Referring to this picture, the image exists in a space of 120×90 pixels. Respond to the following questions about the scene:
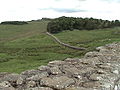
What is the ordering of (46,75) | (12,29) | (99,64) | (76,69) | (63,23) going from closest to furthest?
(46,75) < (76,69) < (99,64) < (63,23) < (12,29)

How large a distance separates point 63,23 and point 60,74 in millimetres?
90620

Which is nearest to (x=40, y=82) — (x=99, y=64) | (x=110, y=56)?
(x=99, y=64)

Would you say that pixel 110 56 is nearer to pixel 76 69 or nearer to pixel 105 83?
pixel 76 69

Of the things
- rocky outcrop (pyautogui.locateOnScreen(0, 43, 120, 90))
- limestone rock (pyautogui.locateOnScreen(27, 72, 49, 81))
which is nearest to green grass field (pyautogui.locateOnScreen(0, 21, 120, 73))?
rocky outcrop (pyautogui.locateOnScreen(0, 43, 120, 90))

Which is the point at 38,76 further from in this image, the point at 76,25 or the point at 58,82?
the point at 76,25

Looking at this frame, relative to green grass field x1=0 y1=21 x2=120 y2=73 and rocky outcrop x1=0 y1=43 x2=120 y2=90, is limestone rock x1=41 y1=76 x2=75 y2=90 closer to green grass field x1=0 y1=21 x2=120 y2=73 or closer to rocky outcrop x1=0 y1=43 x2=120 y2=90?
rocky outcrop x1=0 y1=43 x2=120 y2=90

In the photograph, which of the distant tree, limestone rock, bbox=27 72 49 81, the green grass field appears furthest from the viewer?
the distant tree

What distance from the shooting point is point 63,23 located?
98250 millimetres

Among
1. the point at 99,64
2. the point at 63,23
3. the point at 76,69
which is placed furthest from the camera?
the point at 63,23

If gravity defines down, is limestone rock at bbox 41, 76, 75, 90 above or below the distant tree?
above

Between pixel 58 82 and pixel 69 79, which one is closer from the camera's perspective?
pixel 58 82

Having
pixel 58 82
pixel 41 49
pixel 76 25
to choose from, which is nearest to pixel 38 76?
pixel 58 82

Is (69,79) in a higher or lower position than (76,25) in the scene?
higher

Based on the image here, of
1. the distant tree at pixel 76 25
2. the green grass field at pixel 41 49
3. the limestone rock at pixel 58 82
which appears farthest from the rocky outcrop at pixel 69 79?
the distant tree at pixel 76 25
